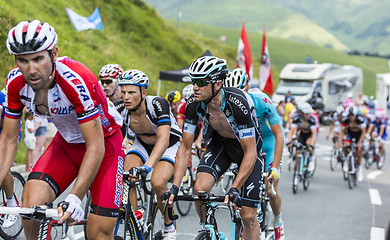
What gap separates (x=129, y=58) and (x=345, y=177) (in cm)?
1493

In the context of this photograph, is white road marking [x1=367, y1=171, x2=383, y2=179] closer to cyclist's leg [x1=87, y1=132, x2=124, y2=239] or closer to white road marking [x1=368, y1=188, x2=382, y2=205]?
white road marking [x1=368, y1=188, x2=382, y2=205]

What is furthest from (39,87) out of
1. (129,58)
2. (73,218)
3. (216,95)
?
(129,58)

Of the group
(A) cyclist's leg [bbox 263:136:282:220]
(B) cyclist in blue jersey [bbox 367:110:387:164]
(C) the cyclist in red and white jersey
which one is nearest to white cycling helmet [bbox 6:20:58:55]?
(C) the cyclist in red and white jersey

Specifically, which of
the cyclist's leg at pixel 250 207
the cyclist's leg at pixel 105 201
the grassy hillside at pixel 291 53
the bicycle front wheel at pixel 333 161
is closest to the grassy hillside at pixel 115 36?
the bicycle front wheel at pixel 333 161

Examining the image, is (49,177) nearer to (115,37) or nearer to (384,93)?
(115,37)

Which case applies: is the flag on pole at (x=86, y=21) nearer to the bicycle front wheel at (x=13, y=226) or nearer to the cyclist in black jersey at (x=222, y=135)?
the bicycle front wheel at (x=13, y=226)

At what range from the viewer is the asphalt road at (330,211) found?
8163mm

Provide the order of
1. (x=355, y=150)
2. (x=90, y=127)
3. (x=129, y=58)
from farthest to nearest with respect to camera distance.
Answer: (x=129, y=58) < (x=355, y=150) < (x=90, y=127)

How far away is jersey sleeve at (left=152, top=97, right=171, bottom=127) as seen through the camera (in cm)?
579

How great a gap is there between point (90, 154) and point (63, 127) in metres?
0.54

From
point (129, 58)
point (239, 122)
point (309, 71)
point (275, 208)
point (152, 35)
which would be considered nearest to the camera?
point (239, 122)

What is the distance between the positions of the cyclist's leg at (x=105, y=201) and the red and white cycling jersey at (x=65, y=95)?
47 cm

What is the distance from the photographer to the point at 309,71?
37.9 metres

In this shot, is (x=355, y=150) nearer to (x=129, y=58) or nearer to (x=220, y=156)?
(x=220, y=156)
